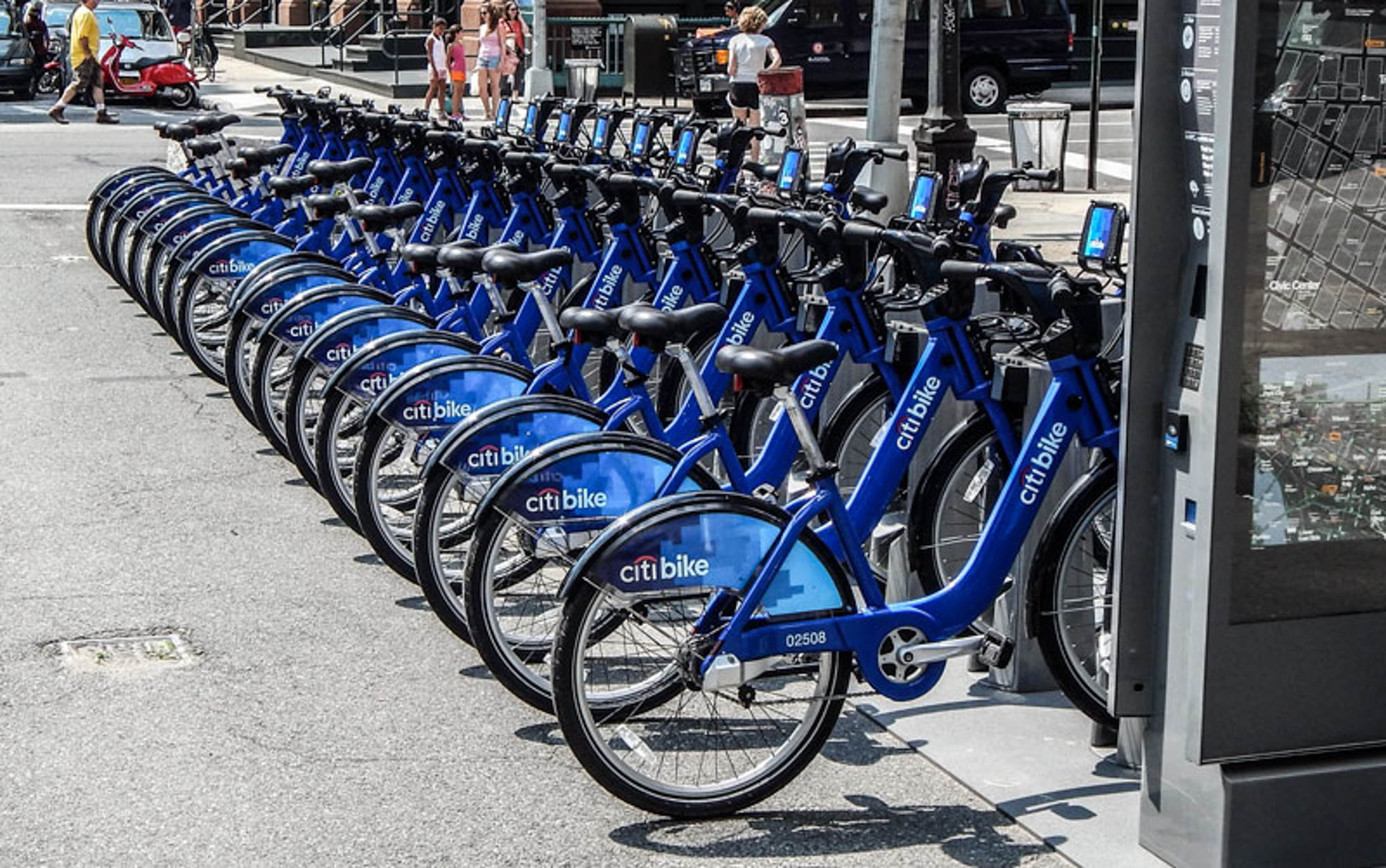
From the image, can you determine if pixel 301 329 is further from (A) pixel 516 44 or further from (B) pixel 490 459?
(A) pixel 516 44

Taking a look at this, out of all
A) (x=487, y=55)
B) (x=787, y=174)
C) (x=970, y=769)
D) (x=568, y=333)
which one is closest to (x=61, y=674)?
(x=568, y=333)

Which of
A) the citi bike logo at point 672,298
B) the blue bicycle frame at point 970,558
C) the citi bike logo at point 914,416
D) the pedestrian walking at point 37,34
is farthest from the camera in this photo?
the pedestrian walking at point 37,34

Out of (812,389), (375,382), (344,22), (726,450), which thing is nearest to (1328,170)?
(726,450)

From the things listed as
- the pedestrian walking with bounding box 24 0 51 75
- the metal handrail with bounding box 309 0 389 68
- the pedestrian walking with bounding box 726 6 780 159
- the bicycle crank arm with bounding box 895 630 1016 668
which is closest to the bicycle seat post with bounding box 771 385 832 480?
the bicycle crank arm with bounding box 895 630 1016 668

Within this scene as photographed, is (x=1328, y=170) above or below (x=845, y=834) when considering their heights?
above

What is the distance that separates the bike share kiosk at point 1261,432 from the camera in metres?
4.38

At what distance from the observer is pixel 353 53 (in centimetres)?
3962

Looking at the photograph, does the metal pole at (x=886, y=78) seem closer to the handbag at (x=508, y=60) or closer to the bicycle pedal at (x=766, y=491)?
the bicycle pedal at (x=766, y=491)

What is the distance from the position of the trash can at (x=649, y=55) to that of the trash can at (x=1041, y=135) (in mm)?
13321

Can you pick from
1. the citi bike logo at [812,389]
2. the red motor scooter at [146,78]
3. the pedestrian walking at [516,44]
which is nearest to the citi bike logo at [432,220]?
the citi bike logo at [812,389]

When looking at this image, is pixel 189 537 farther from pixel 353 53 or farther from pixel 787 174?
pixel 353 53

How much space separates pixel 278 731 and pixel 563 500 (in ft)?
3.56

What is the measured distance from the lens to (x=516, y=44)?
3083 cm

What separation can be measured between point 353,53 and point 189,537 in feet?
108
